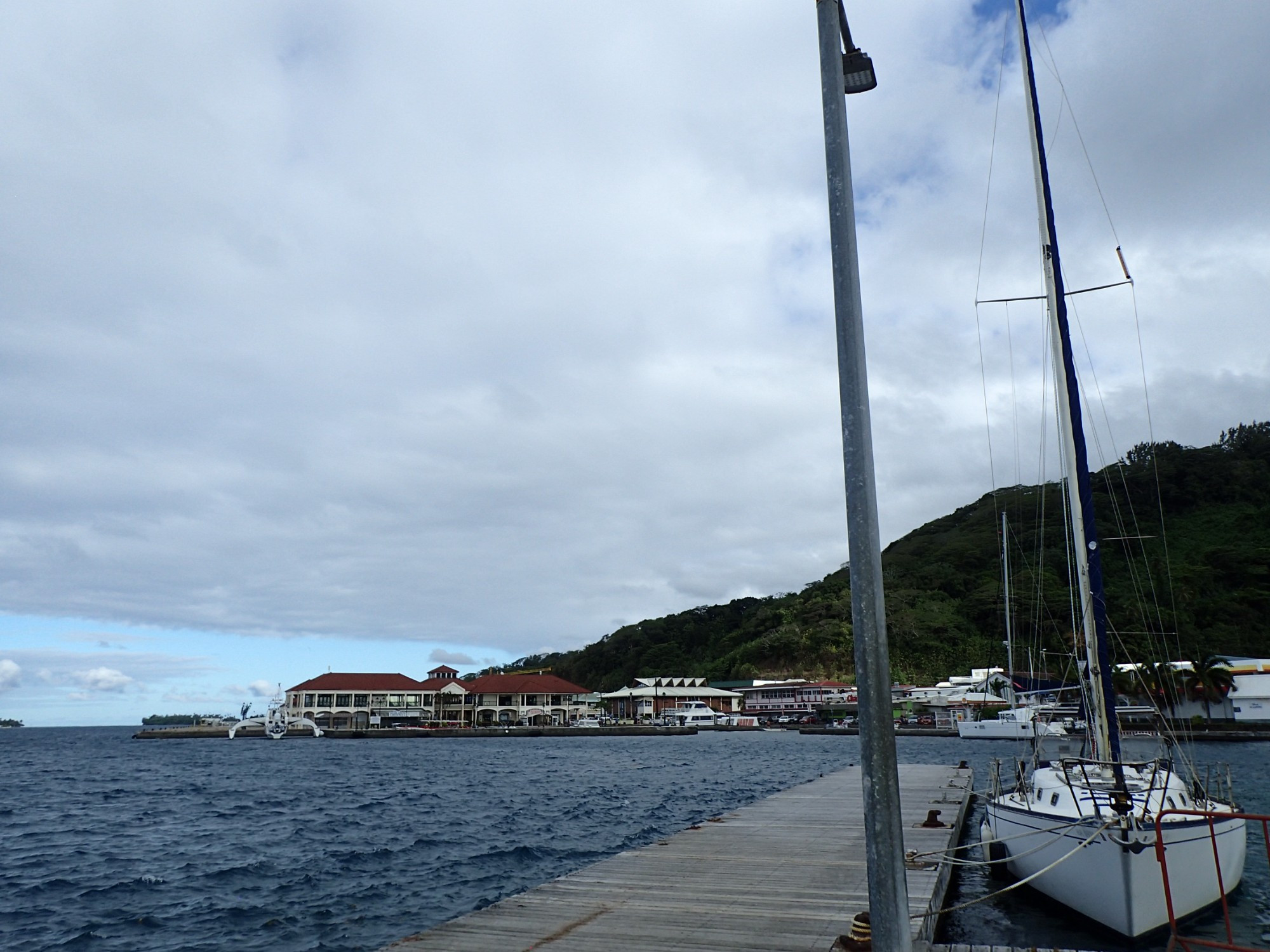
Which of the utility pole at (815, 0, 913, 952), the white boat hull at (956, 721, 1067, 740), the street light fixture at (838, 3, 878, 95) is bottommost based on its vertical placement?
the white boat hull at (956, 721, 1067, 740)

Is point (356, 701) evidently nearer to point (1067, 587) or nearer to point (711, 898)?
point (1067, 587)

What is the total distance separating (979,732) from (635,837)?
7044 cm

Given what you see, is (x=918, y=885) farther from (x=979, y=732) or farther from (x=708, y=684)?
(x=708, y=684)

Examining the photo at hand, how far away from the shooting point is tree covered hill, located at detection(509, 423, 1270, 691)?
115250 mm

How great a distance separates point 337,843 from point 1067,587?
12107 centimetres

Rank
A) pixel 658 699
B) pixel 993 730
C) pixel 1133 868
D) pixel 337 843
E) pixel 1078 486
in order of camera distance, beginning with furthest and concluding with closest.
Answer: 1. pixel 658 699
2. pixel 993 730
3. pixel 337 843
4. pixel 1078 486
5. pixel 1133 868

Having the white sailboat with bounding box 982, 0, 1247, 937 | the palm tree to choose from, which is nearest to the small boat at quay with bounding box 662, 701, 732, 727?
the palm tree

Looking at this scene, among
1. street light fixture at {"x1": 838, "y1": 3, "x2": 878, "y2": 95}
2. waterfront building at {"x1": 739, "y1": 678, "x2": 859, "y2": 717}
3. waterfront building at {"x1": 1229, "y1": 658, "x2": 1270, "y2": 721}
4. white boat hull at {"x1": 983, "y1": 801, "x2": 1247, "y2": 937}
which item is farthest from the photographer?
waterfront building at {"x1": 739, "y1": 678, "x2": 859, "y2": 717}

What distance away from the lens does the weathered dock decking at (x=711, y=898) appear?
34.4 feet

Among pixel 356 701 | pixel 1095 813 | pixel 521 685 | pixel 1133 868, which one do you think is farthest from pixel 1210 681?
pixel 356 701

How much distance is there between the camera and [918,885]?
43.9 ft

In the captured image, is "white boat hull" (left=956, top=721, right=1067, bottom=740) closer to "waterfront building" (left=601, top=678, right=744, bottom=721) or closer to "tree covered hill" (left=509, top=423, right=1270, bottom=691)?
"tree covered hill" (left=509, top=423, right=1270, bottom=691)

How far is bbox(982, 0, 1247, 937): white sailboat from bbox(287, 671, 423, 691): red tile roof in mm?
137080

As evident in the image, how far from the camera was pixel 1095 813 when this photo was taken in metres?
13.2
